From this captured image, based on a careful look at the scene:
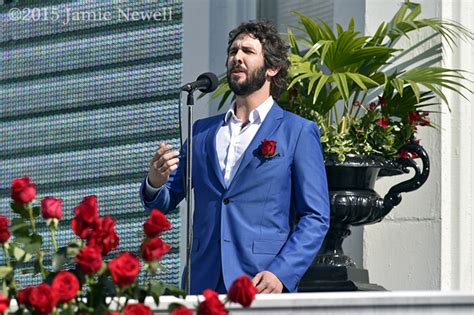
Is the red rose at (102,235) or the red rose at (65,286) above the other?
the red rose at (102,235)

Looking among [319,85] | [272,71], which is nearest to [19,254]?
[272,71]

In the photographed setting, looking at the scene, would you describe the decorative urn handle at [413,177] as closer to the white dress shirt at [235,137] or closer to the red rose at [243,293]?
the white dress shirt at [235,137]

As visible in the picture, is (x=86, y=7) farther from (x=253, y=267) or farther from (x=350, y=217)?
(x=253, y=267)

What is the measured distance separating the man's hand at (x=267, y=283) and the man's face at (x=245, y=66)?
0.52 m

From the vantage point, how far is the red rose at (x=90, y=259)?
1.90 meters

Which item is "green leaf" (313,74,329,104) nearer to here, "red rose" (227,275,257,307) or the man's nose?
the man's nose

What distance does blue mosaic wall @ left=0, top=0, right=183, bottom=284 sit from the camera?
586 centimetres

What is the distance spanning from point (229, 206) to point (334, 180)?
90cm

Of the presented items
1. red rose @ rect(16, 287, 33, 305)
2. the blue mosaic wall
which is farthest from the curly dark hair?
the blue mosaic wall

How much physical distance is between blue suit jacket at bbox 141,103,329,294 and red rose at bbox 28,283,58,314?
5.05 ft

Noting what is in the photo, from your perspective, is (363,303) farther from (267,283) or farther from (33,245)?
(267,283)

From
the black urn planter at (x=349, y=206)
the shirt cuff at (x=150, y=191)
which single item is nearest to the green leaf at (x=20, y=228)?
the shirt cuff at (x=150, y=191)

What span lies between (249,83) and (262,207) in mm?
342

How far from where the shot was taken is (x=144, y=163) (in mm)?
5910
